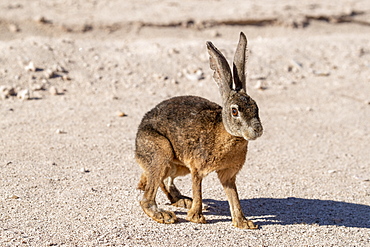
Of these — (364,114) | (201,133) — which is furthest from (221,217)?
(364,114)

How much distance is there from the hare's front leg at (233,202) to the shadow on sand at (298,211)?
0.24 metres

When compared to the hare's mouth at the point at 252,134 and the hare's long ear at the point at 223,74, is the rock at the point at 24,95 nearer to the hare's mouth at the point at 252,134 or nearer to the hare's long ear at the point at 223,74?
the hare's long ear at the point at 223,74

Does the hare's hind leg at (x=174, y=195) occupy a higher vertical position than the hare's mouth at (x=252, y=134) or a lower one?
lower

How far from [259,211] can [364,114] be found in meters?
5.22

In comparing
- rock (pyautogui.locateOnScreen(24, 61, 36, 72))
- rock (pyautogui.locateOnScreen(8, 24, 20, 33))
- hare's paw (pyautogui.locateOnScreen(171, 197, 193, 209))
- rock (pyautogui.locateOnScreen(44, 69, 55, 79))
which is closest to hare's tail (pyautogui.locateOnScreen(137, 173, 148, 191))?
hare's paw (pyautogui.locateOnScreen(171, 197, 193, 209))

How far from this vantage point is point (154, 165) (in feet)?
19.5

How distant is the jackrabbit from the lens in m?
5.64

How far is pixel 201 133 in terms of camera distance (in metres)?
5.79

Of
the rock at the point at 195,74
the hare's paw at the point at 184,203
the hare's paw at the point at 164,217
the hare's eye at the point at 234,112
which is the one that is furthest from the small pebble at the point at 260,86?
the hare's eye at the point at 234,112

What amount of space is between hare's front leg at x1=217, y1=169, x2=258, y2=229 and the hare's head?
595 millimetres

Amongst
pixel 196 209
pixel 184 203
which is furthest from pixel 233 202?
pixel 184 203

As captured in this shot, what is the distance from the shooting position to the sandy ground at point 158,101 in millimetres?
5848

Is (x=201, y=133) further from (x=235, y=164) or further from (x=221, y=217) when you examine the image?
(x=221, y=217)

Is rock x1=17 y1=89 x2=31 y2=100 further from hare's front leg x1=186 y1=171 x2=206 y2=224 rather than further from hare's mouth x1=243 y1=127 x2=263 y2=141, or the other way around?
hare's mouth x1=243 y1=127 x2=263 y2=141
